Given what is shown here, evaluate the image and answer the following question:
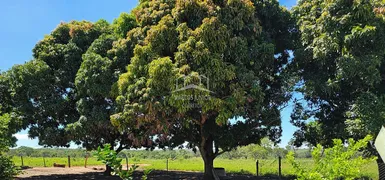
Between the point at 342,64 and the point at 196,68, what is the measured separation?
494 centimetres

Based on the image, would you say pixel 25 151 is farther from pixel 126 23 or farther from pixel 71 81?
pixel 126 23

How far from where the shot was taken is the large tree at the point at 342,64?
10.5m

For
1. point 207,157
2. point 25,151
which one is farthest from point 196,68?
point 25,151

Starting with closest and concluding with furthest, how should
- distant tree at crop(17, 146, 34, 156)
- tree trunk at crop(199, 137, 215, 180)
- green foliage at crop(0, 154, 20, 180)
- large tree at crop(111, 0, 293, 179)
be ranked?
green foliage at crop(0, 154, 20, 180), large tree at crop(111, 0, 293, 179), tree trunk at crop(199, 137, 215, 180), distant tree at crop(17, 146, 34, 156)

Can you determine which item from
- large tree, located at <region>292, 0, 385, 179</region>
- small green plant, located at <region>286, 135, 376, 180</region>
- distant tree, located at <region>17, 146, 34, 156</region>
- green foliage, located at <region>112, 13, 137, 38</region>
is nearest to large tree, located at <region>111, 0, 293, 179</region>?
green foliage, located at <region>112, 13, 137, 38</region>

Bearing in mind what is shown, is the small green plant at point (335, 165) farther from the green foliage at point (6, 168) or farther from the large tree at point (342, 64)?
the large tree at point (342, 64)

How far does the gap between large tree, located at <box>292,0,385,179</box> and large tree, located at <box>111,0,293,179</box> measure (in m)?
1.36

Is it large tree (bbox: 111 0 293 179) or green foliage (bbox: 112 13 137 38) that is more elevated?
green foliage (bbox: 112 13 137 38)

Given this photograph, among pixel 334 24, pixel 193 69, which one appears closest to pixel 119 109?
pixel 193 69

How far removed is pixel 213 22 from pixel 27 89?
32.9ft

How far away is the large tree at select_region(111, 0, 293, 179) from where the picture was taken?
9.90 meters

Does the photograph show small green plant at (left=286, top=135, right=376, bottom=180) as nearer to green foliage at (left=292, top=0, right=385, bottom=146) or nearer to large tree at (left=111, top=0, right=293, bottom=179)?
large tree at (left=111, top=0, right=293, bottom=179)

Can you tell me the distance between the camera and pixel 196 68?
396 inches

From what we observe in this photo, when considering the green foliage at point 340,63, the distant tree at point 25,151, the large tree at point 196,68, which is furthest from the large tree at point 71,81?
the distant tree at point 25,151
